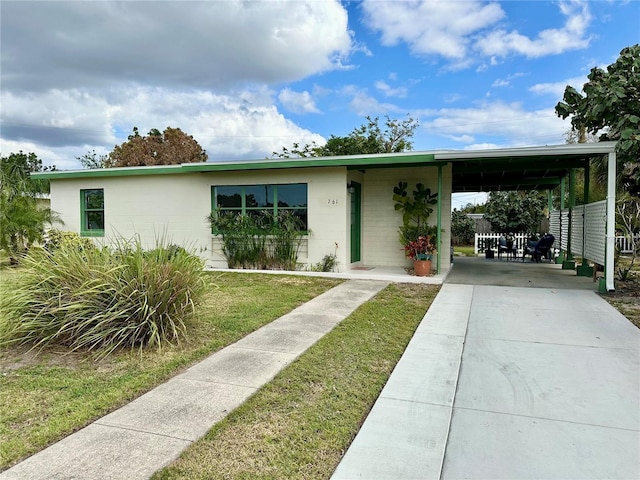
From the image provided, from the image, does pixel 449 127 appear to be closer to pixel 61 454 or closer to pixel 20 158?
pixel 61 454

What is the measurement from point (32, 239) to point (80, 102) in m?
8.29

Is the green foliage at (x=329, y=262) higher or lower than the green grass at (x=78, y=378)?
higher

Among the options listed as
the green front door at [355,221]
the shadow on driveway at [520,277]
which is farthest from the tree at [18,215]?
the shadow on driveway at [520,277]

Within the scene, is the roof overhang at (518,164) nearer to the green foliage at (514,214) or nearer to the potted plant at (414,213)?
the potted plant at (414,213)

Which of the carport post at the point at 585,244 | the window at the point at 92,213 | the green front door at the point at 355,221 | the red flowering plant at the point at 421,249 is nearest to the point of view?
the red flowering plant at the point at 421,249

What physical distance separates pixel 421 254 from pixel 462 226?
14.9 m

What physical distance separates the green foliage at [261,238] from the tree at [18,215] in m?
5.04

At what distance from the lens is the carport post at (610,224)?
7621mm

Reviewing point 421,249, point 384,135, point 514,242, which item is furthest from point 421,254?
point 384,135

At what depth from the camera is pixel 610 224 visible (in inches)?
305

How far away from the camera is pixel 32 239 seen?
38.4 ft

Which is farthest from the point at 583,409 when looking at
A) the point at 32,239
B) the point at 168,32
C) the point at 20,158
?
the point at 20,158

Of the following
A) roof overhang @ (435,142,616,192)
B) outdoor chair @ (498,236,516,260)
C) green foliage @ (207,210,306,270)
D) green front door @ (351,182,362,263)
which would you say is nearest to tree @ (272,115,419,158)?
roof overhang @ (435,142,616,192)

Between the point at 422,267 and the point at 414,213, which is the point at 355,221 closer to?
the point at 414,213
